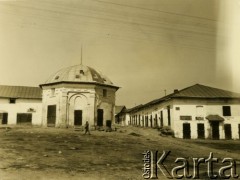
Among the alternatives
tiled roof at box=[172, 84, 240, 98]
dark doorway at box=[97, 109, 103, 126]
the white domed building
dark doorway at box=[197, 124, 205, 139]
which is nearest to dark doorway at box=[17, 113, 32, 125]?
the white domed building

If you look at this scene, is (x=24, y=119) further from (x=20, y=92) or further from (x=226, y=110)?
(x=226, y=110)

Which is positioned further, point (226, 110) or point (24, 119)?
point (24, 119)

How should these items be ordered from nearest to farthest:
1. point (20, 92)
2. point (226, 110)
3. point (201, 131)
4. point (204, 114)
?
1. point (201, 131)
2. point (204, 114)
3. point (226, 110)
4. point (20, 92)

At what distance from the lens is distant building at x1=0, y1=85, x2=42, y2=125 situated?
129 ft

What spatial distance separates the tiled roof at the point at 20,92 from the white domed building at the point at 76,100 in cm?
718

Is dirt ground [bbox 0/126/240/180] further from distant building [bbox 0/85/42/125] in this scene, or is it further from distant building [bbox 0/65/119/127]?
distant building [bbox 0/85/42/125]

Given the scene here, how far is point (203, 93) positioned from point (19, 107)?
24.7 m

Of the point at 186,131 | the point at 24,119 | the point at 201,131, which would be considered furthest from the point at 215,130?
the point at 24,119

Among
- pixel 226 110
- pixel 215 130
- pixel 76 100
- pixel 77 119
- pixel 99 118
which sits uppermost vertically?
pixel 76 100

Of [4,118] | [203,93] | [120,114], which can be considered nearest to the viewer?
[203,93]

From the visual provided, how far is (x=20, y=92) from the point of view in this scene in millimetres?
41344

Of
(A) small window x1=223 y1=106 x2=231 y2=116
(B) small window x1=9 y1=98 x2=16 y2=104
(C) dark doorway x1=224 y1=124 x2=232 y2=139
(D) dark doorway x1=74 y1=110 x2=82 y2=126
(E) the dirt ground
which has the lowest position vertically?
(E) the dirt ground

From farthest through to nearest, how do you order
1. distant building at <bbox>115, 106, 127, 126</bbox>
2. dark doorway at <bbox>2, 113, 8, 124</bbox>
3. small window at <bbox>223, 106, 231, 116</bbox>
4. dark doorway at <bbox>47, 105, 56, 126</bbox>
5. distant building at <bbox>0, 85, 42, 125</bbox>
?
1. distant building at <bbox>115, 106, 127, 126</bbox>
2. distant building at <bbox>0, 85, 42, 125</bbox>
3. dark doorway at <bbox>2, 113, 8, 124</bbox>
4. dark doorway at <bbox>47, 105, 56, 126</bbox>
5. small window at <bbox>223, 106, 231, 116</bbox>

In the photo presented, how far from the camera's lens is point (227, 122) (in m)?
32.1
